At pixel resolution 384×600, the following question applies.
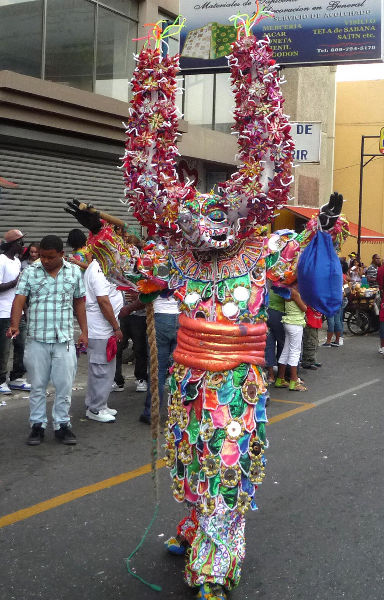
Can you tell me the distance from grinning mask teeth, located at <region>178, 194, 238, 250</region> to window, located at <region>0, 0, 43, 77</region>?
9.43 metres

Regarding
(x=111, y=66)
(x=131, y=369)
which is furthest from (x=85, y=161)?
(x=131, y=369)

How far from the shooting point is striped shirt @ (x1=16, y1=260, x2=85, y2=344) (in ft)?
20.0

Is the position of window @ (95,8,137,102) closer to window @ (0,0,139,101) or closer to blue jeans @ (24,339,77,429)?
window @ (0,0,139,101)

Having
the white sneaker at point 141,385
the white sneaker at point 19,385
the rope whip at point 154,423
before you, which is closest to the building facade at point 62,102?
the white sneaker at point 19,385

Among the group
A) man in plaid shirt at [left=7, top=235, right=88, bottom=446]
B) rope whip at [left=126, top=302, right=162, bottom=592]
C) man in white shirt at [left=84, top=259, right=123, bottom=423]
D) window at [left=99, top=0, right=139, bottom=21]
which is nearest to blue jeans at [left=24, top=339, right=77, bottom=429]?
man in plaid shirt at [left=7, top=235, right=88, bottom=446]

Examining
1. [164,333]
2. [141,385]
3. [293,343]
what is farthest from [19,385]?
[293,343]

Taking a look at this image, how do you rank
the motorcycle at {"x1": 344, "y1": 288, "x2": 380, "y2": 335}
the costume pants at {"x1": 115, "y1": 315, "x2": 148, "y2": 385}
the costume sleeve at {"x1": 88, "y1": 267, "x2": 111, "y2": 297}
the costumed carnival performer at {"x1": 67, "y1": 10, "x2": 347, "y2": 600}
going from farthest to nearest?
1. the motorcycle at {"x1": 344, "y1": 288, "x2": 380, "y2": 335}
2. the costume pants at {"x1": 115, "y1": 315, "x2": 148, "y2": 385}
3. the costume sleeve at {"x1": 88, "y1": 267, "x2": 111, "y2": 297}
4. the costumed carnival performer at {"x1": 67, "y1": 10, "x2": 347, "y2": 600}

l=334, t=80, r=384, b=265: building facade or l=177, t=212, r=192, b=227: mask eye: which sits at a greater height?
l=334, t=80, r=384, b=265: building facade

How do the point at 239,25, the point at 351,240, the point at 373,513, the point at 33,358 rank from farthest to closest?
1. the point at 351,240
2. the point at 33,358
3. the point at 373,513
4. the point at 239,25

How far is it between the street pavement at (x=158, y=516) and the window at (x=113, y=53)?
27.6 ft

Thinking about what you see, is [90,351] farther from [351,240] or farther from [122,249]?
[351,240]

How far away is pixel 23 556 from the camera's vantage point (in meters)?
4.01

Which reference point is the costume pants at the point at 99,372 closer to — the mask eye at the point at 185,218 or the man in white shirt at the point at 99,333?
the man in white shirt at the point at 99,333

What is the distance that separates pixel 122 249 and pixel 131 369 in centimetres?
657
